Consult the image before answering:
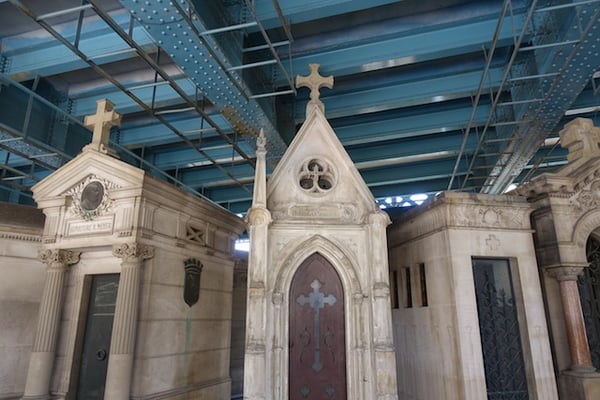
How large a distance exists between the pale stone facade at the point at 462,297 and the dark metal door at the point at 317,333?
6.19ft

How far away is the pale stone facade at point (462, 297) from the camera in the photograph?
643 centimetres

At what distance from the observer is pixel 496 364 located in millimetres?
6621

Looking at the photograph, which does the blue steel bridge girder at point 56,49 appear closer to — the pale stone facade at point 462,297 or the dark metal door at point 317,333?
the dark metal door at point 317,333

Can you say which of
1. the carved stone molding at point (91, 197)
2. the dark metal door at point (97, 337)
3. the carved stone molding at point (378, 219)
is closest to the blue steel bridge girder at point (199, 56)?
the carved stone molding at point (91, 197)

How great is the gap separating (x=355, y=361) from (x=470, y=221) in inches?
124

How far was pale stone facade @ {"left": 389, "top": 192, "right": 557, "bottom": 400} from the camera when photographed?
21.1 feet

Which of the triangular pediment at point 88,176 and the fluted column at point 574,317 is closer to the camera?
the fluted column at point 574,317

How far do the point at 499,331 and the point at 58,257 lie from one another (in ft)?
26.1

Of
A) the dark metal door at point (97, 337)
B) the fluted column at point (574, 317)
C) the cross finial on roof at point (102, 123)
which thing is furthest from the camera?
the cross finial on roof at point (102, 123)

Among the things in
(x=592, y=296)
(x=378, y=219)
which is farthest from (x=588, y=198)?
(x=378, y=219)

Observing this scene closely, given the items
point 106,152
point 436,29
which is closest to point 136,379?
point 106,152

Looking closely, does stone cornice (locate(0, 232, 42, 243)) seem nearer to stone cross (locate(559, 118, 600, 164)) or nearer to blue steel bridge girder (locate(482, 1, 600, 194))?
blue steel bridge girder (locate(482, 1, 600, 194))

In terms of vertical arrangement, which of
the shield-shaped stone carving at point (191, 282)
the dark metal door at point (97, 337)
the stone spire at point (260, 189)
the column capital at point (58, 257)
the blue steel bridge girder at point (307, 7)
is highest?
the blue steel bridge girder at point (307, 7)

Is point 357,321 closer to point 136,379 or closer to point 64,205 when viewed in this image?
point 136,379
